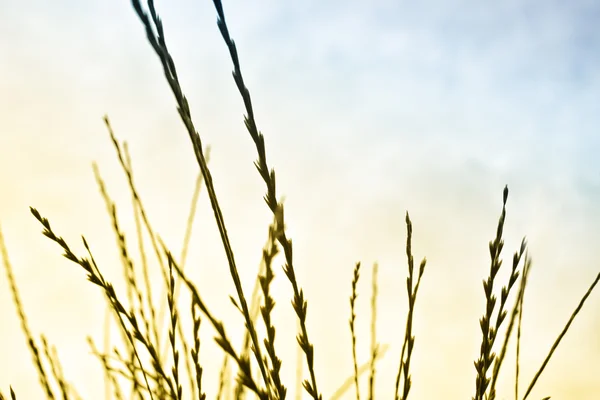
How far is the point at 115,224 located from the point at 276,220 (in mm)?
799

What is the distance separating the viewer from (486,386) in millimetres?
1100

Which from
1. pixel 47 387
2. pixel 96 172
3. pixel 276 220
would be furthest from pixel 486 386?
pixel 96 172

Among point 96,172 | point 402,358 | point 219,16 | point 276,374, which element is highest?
point 96,172

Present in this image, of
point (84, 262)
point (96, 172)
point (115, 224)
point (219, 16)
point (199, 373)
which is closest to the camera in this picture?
point (219, 16)

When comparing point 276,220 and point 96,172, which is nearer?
point 276,220

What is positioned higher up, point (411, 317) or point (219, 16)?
point (219, 16)

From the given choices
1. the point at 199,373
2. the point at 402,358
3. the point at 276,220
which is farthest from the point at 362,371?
the point at 276,220

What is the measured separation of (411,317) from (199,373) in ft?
1.43

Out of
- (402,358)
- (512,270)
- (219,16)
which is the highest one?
(219,16)

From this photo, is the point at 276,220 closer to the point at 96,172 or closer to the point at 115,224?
the point at 115,224

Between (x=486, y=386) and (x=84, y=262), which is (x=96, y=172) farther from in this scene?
(x=486, y=386)

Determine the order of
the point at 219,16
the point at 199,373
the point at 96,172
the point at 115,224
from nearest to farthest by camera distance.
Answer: the point at 219,16, the point at 199,373, the point at 115,224, the point at 96,172

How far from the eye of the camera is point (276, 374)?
88cm

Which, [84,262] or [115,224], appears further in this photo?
[115,224]
